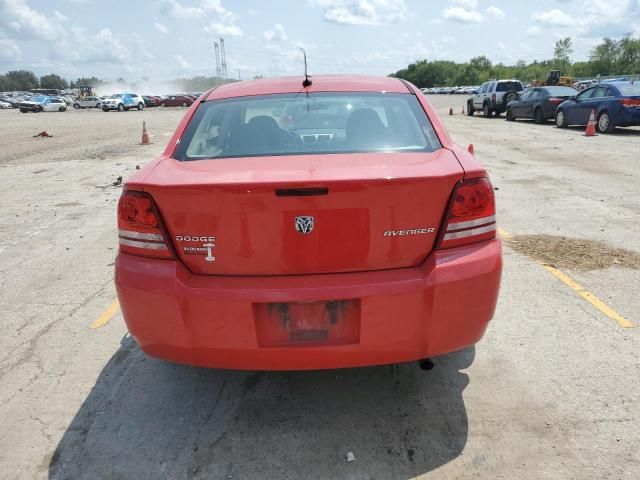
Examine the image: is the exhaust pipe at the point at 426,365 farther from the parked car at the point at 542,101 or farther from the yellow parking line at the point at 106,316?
the parked car at the point at 542,101

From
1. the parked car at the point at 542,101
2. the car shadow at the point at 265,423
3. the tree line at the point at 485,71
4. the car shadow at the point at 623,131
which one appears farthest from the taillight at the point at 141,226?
the tree line at the point at 485,71

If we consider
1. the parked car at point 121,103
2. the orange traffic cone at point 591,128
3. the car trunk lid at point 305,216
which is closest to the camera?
the car trunk lid at point 305,216

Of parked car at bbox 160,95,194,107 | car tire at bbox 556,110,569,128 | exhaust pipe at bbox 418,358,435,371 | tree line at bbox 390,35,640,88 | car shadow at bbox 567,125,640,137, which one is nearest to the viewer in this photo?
exhaust pipe at bbox 418,358,435,371

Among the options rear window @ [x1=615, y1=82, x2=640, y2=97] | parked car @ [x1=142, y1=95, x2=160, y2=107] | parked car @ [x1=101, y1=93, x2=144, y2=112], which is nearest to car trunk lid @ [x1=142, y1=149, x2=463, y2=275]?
rear window @ [x1=615, y1=82, x2=640, y2=97]

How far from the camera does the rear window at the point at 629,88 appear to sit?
15320 mm

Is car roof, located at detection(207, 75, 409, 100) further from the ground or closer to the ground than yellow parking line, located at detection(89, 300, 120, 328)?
further from the ground

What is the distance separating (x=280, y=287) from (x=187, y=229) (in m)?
0.50

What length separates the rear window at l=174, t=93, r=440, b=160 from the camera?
9.32ft

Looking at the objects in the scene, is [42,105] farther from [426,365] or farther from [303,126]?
[426,365]

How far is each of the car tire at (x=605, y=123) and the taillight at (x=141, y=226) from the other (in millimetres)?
17200

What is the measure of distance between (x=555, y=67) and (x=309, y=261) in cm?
10554

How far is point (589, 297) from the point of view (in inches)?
161

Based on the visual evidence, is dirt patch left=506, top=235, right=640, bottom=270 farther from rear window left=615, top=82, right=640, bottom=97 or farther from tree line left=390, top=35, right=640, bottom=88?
tree line left=390, top=35, right=640, bottom=88

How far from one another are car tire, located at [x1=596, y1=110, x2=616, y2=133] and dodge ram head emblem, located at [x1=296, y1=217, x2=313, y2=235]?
16.9 m
